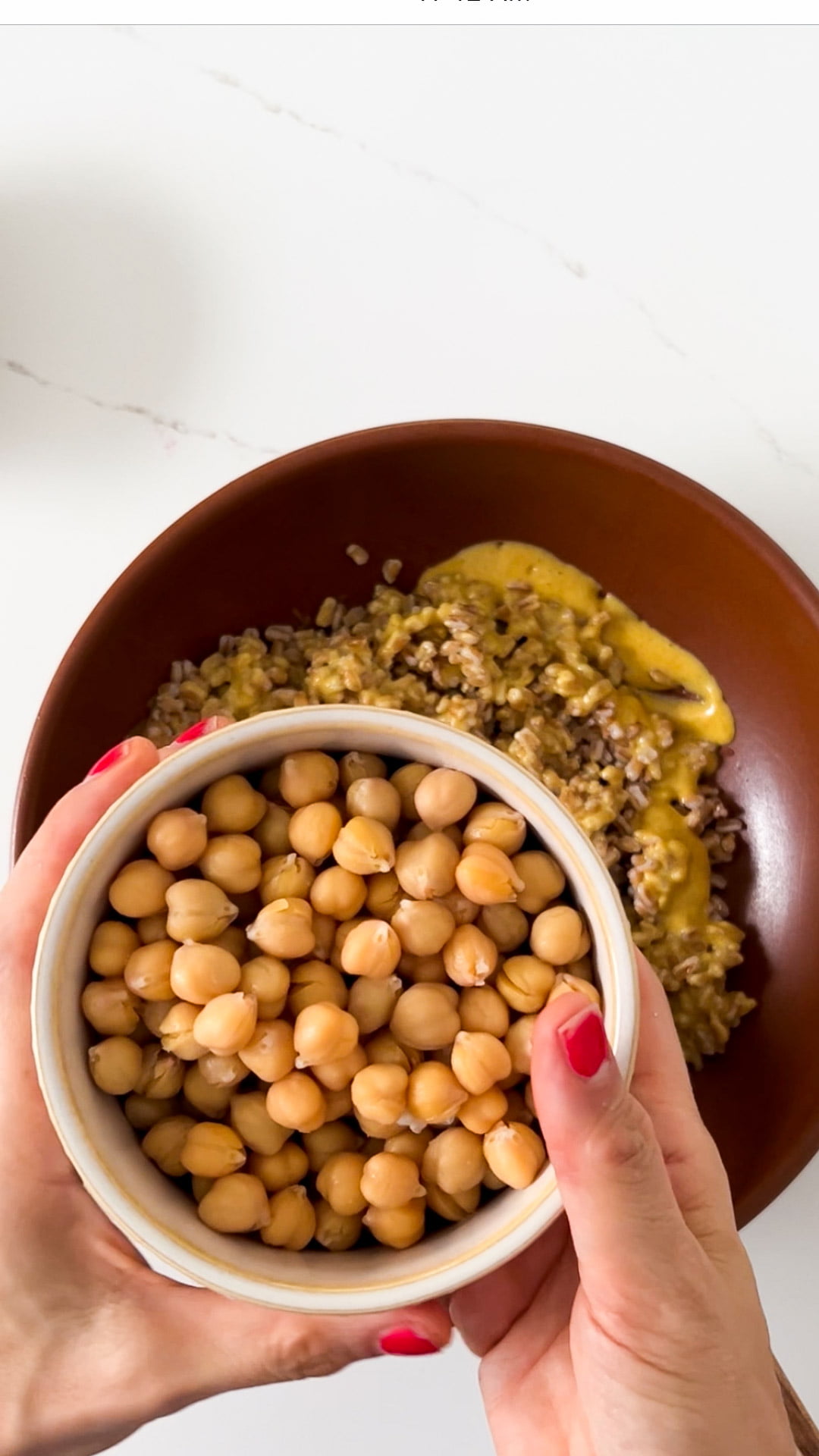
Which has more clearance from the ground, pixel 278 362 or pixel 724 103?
pixel 724 103

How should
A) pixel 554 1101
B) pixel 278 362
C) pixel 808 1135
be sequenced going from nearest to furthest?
pixel 554 1101 < pixel 808 1135 < pixel 278 362

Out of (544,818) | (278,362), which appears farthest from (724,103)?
(544,818)

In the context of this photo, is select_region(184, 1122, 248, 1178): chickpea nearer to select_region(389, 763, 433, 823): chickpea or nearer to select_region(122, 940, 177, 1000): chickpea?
select_region(122, 940, 177, 1000): chickpea

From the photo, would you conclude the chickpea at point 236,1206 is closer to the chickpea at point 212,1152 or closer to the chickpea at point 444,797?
the chickpea at point 212,1152

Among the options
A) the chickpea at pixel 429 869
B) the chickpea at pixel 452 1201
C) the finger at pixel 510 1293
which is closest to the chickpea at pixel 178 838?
the chickpea at pixel 429 869

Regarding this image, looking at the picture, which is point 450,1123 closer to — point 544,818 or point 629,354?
point 544,818

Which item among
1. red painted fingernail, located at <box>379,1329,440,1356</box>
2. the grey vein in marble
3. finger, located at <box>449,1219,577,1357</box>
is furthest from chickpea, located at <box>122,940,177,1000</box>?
the grey vein in marble

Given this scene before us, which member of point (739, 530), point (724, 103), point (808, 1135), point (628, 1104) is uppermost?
point (724, 103)
